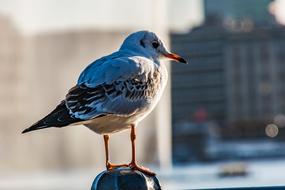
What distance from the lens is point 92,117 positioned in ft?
7.10

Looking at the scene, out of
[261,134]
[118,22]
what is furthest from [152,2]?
[261,134]

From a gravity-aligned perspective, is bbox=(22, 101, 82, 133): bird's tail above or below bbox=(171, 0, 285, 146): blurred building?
below

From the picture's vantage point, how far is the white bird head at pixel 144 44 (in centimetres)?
229

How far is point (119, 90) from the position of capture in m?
2.29

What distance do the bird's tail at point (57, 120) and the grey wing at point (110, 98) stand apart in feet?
0.05

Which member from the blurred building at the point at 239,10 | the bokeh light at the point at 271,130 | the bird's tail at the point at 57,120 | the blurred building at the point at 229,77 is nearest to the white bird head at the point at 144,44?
the bird's tail at the point at 57,120

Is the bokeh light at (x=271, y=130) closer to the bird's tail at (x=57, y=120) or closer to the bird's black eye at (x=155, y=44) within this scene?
the bird's black eye at (x=155, y=44)

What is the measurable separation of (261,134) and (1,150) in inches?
1610

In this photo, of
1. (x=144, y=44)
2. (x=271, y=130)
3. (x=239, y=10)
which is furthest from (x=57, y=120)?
(x=239, y=10)

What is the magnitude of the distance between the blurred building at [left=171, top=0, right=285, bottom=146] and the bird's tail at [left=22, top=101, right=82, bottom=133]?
177ft

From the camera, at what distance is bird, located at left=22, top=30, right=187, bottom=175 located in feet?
7.07

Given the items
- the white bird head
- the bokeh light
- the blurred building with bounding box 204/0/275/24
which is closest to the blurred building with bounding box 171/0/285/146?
the bokeh light

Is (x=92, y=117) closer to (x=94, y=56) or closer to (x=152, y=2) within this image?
(x=94, y=56)

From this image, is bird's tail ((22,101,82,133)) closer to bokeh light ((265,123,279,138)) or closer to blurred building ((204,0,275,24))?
bokeh light ((265,123,279,138))
